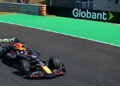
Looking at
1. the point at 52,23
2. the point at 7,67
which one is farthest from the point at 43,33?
the point at 7,67

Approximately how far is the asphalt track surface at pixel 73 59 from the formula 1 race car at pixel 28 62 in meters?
0.26

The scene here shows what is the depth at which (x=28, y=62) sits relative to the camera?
1162 cm

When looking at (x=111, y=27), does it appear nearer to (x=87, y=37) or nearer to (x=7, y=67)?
(x=87, y=37)

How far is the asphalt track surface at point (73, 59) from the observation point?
11148 mm

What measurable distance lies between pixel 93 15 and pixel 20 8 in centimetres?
900

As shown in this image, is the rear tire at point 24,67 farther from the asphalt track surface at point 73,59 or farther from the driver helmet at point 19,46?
the driver helmet at point 19,46

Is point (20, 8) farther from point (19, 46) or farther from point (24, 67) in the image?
point (24, 67)

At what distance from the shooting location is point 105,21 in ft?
87.6

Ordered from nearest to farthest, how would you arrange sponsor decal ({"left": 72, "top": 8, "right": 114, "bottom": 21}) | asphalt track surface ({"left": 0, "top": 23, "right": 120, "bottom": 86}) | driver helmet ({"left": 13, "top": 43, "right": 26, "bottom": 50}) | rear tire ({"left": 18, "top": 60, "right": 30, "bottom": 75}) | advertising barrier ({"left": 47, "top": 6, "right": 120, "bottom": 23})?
asphalt track surface ({"left": 0, "top": 23, "right": 120, "bottom": 86}) < rear tire ({"left": 18, "top": 60, "right": 30, "bottom": 75}) < driver helmet ({"left": 13, "top": 43, "right": 26, "bottom": 50}) < advertising barrier ({"left": 47, "top": 6, "right": 120, "bottom": 23}) < sponsor decal ({"left": 72, "top": 8, "right": 114, "bottom": 21})

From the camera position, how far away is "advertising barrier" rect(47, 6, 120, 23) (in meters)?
26.3

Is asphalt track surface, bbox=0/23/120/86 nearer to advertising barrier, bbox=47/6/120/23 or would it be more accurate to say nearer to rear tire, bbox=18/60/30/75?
rear tire, bbox=18/60/30/75

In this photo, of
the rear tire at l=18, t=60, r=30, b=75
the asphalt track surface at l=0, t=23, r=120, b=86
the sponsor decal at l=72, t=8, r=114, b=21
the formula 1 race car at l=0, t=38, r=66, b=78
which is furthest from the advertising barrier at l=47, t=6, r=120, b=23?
the rear tire at l=18, t=60, r=30, b=75

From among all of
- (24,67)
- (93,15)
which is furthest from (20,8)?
(24,67)

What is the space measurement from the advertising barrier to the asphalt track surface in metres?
7.38
